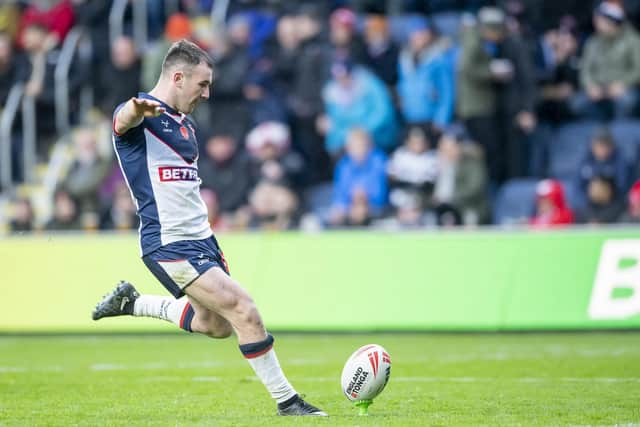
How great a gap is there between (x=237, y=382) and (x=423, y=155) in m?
8.65

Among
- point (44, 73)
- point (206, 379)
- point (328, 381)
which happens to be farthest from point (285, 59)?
point (328, 381)

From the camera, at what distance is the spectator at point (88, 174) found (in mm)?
21766

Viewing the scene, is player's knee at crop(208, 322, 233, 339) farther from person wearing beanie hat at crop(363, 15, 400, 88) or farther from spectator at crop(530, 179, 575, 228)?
person wearing beanie hat at crop(363, 15, 400, 88)

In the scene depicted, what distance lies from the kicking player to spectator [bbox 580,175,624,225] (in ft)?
32.1

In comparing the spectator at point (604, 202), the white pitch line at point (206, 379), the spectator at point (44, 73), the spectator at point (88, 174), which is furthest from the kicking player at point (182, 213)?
the spectator at point (44, 73)

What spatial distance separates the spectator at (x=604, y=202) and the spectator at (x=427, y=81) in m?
2.98

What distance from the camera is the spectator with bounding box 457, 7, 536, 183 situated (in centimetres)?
1923

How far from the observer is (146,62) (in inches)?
882

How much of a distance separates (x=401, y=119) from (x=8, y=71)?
802cm

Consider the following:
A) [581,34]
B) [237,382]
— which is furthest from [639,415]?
[581,34]

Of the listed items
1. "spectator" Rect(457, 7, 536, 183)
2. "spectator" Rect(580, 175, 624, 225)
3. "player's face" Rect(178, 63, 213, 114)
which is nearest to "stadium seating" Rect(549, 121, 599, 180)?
"spectator" Rect(457, 7, 536, 183)

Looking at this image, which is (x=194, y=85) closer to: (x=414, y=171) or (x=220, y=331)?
(x=220, y=331)

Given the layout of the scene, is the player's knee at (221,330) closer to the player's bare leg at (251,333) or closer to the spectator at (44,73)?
the player's bare leg at (251,333)

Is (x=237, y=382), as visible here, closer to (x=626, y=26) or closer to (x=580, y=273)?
(x=580, y=273)
